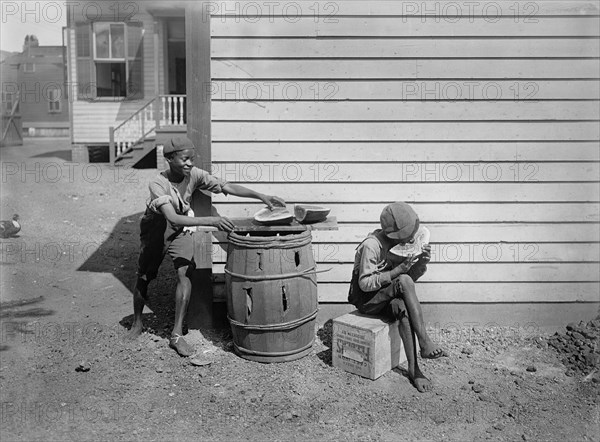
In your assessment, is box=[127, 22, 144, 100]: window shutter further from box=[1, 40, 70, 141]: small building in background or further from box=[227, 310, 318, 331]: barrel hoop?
box=[227, 310, 318, 331]: barrel hoop

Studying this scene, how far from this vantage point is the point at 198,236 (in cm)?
594

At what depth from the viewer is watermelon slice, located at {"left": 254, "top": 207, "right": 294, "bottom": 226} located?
17.3 ft

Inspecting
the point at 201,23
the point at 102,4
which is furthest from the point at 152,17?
the point at 201,23

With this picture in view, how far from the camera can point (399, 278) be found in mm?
4930

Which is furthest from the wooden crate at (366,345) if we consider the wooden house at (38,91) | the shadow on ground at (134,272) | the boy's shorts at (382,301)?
the wooden house at (38,91)

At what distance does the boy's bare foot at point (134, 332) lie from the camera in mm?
5883

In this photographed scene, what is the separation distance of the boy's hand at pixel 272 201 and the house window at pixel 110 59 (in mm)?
12963

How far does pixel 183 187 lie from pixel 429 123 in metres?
2.38

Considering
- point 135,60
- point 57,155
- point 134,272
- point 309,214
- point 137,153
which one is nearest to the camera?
point 309,214

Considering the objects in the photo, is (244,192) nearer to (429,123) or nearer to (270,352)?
(270,352)

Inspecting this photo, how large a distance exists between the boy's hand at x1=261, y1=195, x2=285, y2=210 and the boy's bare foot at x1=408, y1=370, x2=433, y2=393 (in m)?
1.87

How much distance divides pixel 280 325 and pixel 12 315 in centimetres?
316

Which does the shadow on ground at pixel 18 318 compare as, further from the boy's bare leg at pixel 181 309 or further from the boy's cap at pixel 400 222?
the boy's cap at pixel 400 222

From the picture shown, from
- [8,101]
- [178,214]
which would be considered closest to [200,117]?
[178,214]
